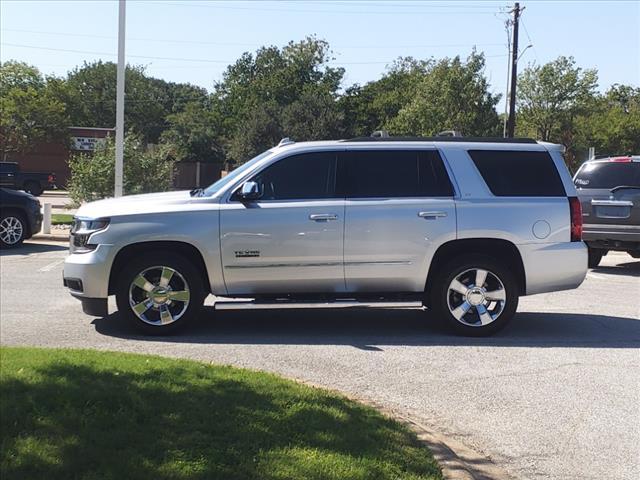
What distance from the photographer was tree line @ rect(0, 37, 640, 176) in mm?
40906

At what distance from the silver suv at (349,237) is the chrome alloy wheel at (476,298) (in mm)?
11

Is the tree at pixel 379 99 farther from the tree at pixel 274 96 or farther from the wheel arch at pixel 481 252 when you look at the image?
the wheel arch at pixel 481 252

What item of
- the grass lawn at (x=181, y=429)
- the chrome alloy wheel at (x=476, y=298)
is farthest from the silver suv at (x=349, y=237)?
the grass lawn at (x=181, y=429)

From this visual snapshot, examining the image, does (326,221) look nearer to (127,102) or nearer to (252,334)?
(252,334)

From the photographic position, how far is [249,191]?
7.09 meters

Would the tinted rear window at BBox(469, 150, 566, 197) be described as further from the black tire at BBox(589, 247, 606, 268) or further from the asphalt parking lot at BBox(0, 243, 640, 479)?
the black tire at BBox(589, 247, 606, 268)

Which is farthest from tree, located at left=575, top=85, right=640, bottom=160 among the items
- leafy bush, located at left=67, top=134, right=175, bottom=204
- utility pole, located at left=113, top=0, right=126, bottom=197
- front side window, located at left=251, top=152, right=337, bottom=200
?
front side window, located at left=251, top=152, right=337, bottom=200

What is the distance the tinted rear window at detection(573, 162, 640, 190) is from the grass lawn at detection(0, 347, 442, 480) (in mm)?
9241

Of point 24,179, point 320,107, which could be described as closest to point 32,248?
→ point 24,179

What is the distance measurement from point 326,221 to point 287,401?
9.28 feet

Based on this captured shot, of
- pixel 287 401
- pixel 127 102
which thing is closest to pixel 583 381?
pixel 287 401

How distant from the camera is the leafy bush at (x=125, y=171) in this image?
65.0 feet

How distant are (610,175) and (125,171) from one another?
13.6 m

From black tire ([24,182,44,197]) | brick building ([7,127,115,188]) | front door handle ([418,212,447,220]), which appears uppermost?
brick building ([7,127,115,188])
